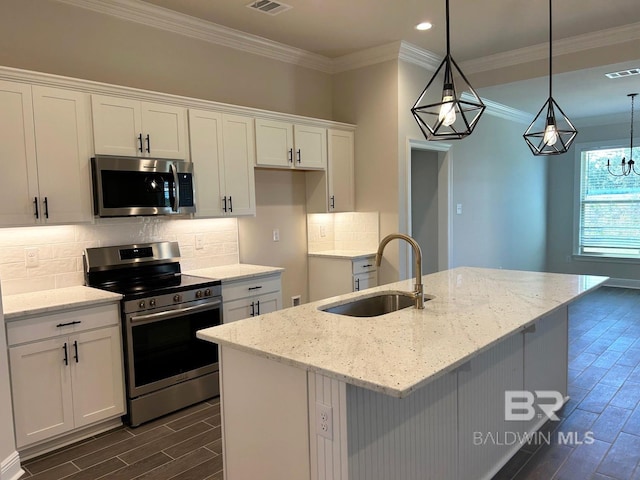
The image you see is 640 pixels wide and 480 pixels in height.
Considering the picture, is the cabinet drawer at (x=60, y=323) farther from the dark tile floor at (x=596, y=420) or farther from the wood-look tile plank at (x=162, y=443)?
the dark tile floor at (x=596, y=420)

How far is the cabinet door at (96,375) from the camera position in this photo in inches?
114

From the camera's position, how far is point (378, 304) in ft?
9.23

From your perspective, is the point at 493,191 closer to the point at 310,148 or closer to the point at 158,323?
the point at 310,148

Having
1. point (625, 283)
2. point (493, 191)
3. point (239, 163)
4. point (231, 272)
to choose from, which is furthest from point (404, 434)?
point (625, 283)

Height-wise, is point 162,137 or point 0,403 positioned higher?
point 162,137

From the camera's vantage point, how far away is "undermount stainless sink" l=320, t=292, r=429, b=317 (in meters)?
2.69

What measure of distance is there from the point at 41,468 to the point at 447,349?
242 centimetres

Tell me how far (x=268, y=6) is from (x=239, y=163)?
1.23 meters

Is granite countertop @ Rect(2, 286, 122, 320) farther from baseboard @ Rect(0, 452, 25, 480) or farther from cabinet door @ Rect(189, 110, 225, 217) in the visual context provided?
→ cabinet door @ Rect(189, 110, 225, 217)

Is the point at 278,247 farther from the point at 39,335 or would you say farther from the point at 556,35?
the point at 556,35

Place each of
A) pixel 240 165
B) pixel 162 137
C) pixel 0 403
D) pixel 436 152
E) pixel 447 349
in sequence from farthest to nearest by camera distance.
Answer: pixel 436 152
pixel 240 165
pixel 162 137
pixel 0 403
pixel 447 349

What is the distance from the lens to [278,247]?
475cm

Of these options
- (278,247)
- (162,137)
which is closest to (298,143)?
(278,247)

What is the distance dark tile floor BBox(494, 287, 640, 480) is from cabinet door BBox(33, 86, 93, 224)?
118 inches
